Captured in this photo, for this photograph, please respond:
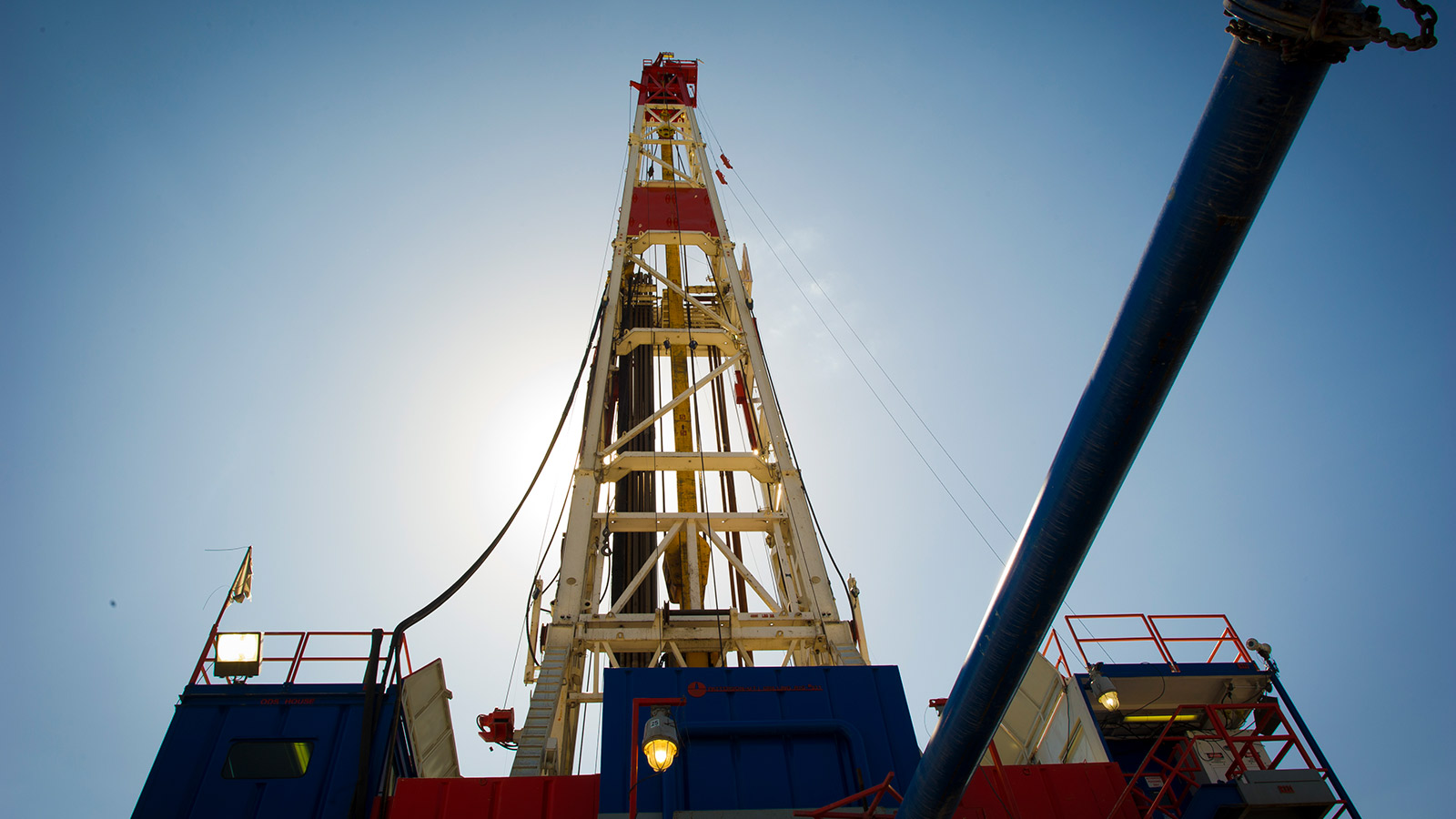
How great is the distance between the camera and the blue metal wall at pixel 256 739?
6941 millimetres

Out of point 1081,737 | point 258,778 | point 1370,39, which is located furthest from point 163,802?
point 1081,737

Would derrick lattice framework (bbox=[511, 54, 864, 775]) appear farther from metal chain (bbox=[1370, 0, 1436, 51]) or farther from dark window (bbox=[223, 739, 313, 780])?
metal chain (bbox=[1370, 0, 1436, 51])

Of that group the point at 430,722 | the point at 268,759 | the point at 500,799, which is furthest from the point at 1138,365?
the point at 430,722

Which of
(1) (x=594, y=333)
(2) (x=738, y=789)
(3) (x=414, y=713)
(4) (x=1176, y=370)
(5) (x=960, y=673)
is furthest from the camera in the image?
(1) (x=594, y=333)

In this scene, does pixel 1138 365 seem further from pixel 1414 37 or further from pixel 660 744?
pixel 660 744

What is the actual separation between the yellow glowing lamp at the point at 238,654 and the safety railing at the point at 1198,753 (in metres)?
8.54

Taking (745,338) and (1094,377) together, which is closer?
(1094,377)

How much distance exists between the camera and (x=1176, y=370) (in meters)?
2.76

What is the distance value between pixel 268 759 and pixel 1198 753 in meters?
11.0

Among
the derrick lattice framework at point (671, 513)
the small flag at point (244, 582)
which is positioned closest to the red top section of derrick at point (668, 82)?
the derrick lattice framework at point (671, 513)

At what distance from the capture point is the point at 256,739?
7.41 meters

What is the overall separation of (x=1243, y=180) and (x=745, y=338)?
408 inches

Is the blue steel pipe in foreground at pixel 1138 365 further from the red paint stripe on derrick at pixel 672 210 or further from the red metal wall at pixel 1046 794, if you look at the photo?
the red paint stripe on derrick at pixel 672 210

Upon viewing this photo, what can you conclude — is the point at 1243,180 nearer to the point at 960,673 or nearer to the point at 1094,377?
the point at 1094,377
